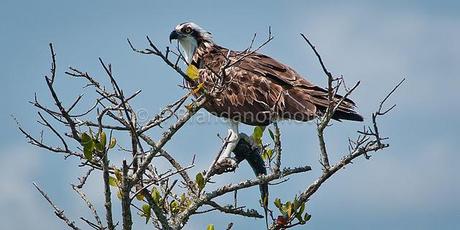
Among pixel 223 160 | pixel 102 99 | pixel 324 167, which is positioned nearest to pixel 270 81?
pixel 223 160

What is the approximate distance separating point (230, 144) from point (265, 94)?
Result: 1.17 m

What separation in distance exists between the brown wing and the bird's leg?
0.14 metres

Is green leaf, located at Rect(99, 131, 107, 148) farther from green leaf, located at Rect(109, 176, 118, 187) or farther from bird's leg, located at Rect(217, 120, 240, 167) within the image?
bird's leg, located at Rect(217, 120, 240, 167)

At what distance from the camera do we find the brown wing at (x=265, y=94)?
380 inches

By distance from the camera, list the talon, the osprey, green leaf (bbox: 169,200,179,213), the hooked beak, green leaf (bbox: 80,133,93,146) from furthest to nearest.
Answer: the hooked beak, the osprey, the talon, green leaf (bbox: 169,200,179,213), green leaf (bbox: 80,133,93,146)

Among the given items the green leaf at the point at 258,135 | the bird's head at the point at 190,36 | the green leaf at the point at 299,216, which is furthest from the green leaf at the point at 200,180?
the bird's head at the point at 190,36

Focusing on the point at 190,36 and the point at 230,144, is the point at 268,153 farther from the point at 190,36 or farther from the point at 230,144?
the point at 190,36

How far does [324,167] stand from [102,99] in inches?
81.0

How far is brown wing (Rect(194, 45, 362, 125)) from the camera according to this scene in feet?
31.7

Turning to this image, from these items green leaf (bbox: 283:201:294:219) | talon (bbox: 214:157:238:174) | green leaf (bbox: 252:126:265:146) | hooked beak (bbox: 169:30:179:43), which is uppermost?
hooked beak (bbox: 169:30:179:43)

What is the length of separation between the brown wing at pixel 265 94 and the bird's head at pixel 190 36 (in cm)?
102

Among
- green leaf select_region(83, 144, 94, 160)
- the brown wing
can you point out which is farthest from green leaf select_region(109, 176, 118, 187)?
the brown wing

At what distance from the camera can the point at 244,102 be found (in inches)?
392

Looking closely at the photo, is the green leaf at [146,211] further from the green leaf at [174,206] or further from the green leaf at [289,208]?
the green leaf at [289,208]
